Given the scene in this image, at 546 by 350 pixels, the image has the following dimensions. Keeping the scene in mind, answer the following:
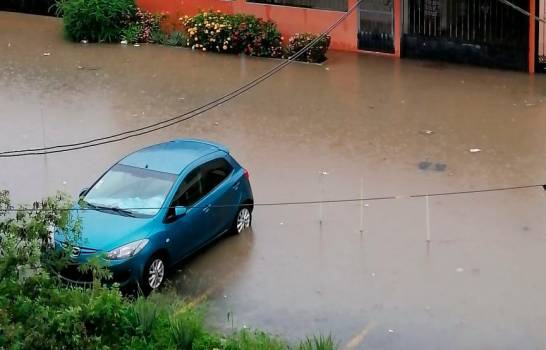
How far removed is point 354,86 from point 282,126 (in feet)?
10.7

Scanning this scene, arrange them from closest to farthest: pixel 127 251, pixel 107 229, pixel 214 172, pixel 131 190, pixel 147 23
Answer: pixel 127 251 < pixel 107 229 < pixel 131 190 < pixel 214 172 < pixel 147 23

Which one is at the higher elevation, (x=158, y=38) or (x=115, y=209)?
(x=158, y=38)

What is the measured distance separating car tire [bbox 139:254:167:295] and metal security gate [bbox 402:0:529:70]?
40.3 feet

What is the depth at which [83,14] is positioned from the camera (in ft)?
92.5

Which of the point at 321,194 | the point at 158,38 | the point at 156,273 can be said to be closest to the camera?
the point at 156,273

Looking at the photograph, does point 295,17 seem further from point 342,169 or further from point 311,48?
point 342,169

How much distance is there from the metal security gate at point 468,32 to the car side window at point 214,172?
10.2 meters

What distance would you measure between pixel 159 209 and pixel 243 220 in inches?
80.9

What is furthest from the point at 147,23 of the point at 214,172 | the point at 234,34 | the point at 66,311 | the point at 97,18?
the point at 66,311

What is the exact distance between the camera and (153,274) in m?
14.5

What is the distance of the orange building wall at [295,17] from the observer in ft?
86.8

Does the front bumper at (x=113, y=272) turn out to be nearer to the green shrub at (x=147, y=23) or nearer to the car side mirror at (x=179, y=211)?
the car side mirror at (x=179, y=211)

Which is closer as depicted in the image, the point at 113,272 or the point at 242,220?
the point at 113,272

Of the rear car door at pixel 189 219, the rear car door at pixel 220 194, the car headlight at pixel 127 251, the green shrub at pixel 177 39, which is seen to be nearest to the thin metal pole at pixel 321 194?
the rear car door at pixel 220 194
